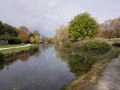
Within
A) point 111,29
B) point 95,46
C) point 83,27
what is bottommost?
point 95,46

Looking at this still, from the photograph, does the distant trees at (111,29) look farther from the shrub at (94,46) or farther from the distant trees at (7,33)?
the shrub at (94,46)

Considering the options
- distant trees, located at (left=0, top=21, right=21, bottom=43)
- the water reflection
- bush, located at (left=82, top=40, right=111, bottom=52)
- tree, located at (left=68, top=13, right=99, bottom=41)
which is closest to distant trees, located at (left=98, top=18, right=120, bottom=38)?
tree, located at (left=68, top=13, right=99, bottom=41)

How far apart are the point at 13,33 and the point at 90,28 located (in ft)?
171

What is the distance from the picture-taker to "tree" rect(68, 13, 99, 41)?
62.2m

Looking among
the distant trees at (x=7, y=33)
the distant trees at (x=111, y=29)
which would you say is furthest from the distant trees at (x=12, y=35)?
the distant trees at (x=111, y=29)

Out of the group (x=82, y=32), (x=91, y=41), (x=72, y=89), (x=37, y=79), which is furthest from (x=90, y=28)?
(x=72, y=89)

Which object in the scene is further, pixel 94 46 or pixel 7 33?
pixel 7 33

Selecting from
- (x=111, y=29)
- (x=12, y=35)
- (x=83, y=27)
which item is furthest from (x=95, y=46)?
(x=111, y=29)

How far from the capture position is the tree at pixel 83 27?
2447 inches

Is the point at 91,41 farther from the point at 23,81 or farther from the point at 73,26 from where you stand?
the point at 23,81

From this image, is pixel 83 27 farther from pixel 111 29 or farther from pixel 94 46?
pixel 111 29

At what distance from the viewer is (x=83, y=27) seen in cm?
6222

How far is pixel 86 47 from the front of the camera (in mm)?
46781

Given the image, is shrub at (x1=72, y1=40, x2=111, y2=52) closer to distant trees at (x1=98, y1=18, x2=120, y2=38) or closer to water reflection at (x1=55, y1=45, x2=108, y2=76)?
water reflection at (x1=55, y1=45, x2=108, y2=76)
